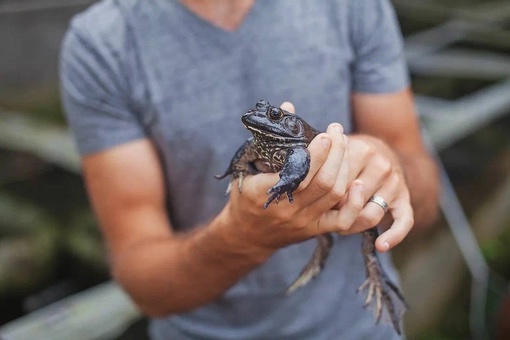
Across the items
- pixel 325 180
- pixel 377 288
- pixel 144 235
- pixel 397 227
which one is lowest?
pixel 144 235

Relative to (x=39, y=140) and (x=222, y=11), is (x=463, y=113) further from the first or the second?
(x=222, y=11)

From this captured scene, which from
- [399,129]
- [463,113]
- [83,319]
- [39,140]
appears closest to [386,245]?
[399,129]

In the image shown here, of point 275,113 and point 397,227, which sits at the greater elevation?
point 275,113

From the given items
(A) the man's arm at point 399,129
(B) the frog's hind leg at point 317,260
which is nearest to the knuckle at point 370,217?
(B) the frog's hind leg at point 317,260

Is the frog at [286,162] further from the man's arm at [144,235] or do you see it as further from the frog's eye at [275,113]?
the man's arm at [144,235]

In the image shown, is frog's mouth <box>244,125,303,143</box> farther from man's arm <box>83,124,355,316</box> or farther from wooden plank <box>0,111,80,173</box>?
wooden plank <box>0,111,80,173</box>
